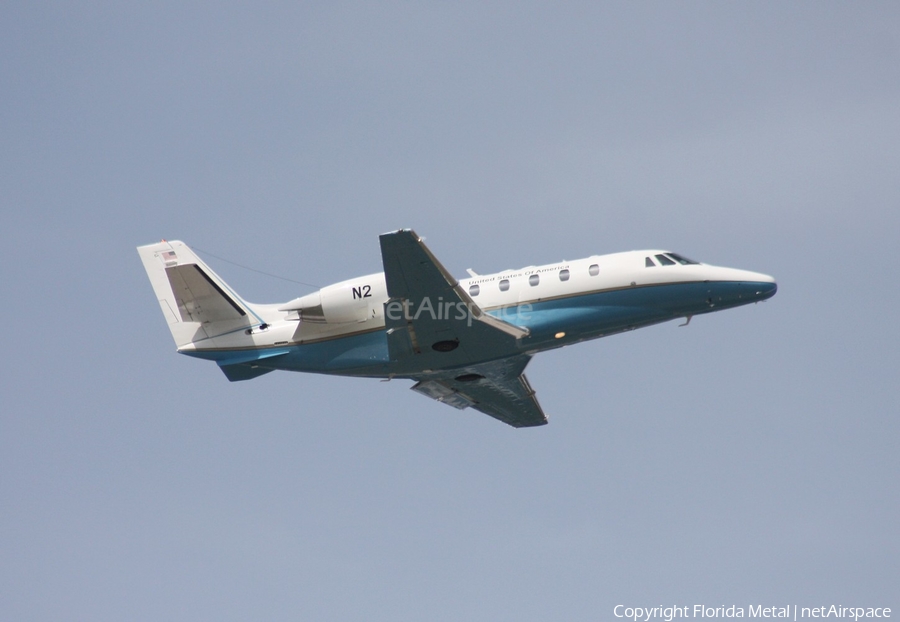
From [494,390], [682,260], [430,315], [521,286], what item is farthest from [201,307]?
[682,260]

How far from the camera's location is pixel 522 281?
2975cm

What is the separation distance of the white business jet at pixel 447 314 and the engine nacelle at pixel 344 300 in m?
0.03

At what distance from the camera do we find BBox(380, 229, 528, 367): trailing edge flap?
2656 cm

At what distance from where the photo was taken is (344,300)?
29.2 m

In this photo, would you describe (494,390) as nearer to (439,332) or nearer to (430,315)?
(439,332)

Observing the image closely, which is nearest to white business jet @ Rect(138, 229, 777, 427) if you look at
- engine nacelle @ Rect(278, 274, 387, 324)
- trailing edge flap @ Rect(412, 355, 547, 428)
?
engine nacelle @ Rect(278, 274, 387, 324)

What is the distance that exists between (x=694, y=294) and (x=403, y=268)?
333 inches

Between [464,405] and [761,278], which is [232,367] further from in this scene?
[761,278]

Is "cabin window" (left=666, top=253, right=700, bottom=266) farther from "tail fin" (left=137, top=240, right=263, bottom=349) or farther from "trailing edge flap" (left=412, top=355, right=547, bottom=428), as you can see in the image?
"tail fin" (left=137, top=240, right=263, bottom=349)

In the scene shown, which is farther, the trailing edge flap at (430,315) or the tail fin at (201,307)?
the tail fin at (201,307)

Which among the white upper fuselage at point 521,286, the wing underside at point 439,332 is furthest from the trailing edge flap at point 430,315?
the white upper fuselage at point 521,286

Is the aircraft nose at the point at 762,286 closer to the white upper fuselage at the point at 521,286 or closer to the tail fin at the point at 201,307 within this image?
the white upper fuselage at the point at 521,286

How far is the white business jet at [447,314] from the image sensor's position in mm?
28719

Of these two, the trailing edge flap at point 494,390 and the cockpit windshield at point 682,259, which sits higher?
the cockpit windshield at point 682,259
